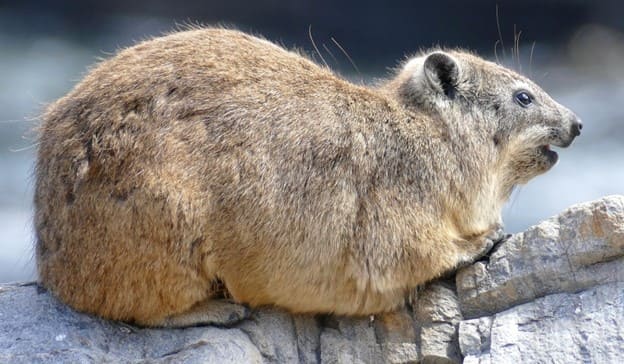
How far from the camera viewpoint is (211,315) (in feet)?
28.9

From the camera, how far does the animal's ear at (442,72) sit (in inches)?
381

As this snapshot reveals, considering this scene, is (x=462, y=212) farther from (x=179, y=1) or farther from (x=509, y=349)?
(x=179, y=1)

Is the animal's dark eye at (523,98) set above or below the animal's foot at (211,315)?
above

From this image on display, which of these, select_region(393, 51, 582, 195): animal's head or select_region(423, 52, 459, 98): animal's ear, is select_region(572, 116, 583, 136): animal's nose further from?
select_region(423, 52, 459, 98): animal's ear

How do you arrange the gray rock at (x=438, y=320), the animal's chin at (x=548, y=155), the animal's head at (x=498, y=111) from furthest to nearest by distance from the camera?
the animal's chin at (x=548, y=155), the animal's head at (x=498, y=111), the gray rock at (x=438, y=320)

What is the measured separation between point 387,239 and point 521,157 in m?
1.57

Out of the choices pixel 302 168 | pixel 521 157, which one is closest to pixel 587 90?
pixel 521 157

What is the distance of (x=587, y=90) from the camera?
20.9m

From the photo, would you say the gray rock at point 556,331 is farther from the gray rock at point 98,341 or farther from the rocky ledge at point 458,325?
the gray rock at point 98,341

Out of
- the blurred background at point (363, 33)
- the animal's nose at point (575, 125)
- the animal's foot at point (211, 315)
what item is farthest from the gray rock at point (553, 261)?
the blurred background at point (363, 33)

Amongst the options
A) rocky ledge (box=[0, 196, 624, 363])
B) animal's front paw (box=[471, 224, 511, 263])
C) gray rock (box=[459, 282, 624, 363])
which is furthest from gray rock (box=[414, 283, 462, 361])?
animal's front paw (box=[471, 224, 511, 263])

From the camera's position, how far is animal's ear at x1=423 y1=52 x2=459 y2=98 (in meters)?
9.69

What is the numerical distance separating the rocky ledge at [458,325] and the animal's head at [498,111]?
3.48ft

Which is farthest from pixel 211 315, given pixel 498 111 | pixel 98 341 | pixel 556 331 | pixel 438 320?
pixel 498 111
